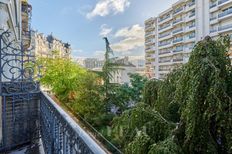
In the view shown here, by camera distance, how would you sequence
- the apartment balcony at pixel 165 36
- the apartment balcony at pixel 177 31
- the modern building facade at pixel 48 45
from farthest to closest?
1. the modern building facade at pixel 48 45
2. the apartment balcony at pixel 165 36
3. the apartment balcony at pixel 177 31

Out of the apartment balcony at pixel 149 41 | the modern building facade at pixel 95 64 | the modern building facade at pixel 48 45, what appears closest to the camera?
the modern building facade at pixel 95 64

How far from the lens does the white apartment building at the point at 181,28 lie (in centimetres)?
2206

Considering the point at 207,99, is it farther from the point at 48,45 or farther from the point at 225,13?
the point at 48,45

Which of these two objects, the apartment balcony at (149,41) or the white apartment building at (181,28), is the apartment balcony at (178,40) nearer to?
the white apartment building at (181,28)

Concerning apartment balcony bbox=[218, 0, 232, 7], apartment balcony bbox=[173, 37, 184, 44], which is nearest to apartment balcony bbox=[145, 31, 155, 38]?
apartment balcony bbox=[173, 37, 184, 44]

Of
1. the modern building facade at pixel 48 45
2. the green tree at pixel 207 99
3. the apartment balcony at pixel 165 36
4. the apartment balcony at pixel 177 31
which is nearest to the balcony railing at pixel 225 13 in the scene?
the apartment balcony at pixel 177 31

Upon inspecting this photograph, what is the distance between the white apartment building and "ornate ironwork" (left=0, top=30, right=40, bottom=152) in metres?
13.5

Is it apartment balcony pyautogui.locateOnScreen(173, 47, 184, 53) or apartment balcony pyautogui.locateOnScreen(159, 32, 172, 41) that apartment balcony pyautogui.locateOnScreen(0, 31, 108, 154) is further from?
apartment balcony pyautogui.locateOnScreen(159, 32, 172, 41)

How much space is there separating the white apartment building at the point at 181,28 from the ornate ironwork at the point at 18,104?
44.2 ft

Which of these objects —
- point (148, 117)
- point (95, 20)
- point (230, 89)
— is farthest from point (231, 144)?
point (95, 20)

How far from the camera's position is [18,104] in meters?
3.24

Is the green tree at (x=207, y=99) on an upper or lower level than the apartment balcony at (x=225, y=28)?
lower

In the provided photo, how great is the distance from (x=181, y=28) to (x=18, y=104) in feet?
90.3

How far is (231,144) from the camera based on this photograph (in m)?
2.25
